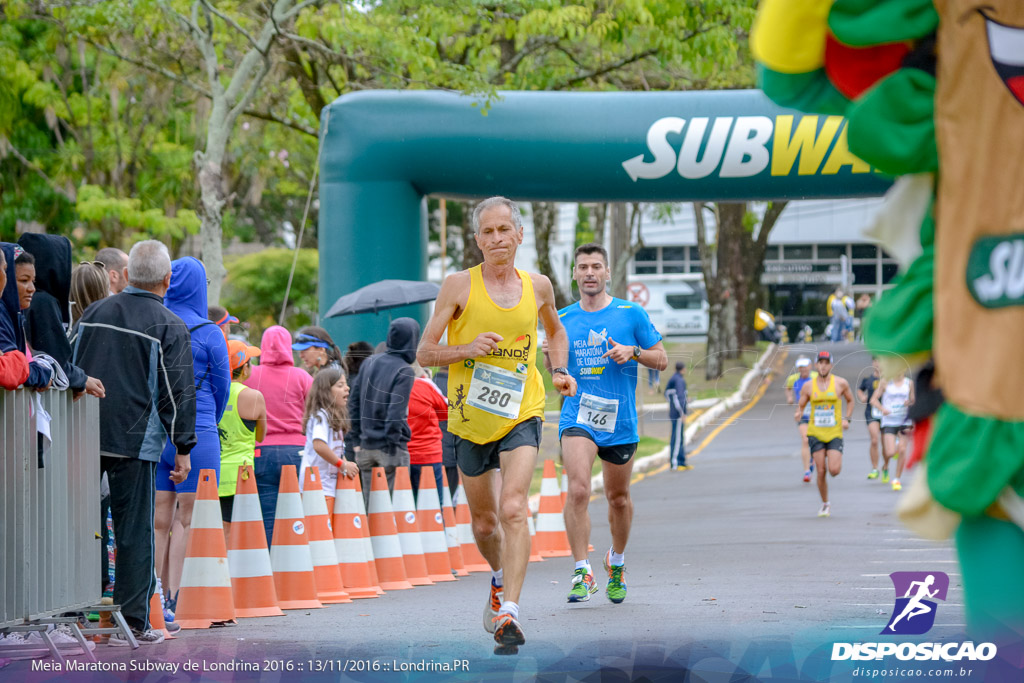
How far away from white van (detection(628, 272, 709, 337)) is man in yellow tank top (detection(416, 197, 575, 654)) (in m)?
44.0

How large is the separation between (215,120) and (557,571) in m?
7.38

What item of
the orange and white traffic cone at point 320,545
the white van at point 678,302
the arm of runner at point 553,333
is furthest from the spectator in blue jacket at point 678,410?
the white van at point 678,302

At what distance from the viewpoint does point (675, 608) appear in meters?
8.08

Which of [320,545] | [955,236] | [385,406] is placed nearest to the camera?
[955,236]

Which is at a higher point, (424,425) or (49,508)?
(49,508)

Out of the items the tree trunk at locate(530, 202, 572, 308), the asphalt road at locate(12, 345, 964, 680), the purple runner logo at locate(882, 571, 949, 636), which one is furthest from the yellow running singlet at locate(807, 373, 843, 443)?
the tree trunk at locate(530, 202, 572, 308)

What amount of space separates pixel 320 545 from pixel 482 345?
318 cm

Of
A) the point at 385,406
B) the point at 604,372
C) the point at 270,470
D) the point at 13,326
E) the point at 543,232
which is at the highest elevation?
the point at 543,232

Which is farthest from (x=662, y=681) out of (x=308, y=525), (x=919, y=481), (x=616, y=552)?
(x=308, y=525)

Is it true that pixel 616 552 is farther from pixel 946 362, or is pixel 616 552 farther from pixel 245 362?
pixel 946 362

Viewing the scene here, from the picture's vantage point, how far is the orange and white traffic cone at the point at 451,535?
37.0 feet

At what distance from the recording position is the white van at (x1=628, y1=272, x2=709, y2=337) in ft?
167

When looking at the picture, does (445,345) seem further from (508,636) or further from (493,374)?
(508,636)

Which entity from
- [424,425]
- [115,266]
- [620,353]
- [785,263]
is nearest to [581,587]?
[620,353]
